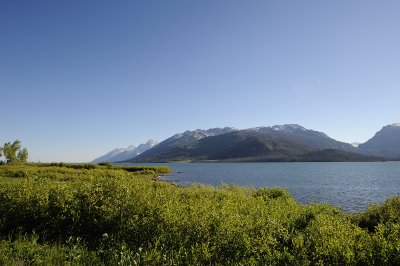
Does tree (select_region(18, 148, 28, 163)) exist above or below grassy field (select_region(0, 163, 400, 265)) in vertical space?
above

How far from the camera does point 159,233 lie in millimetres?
14945

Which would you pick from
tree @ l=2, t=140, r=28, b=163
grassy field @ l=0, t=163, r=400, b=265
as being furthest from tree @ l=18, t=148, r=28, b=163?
grassy field @ l=0, t=163, r=400, b=265

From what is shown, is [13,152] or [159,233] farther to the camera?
[13,152]

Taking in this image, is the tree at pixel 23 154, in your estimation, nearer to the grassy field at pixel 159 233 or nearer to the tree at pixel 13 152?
Result: the tree at pixel 13 152

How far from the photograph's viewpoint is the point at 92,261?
1257 centimetres

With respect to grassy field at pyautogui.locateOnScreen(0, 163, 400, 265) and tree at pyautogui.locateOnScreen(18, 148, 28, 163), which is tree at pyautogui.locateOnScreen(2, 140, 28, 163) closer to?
tree at pyautogui.locateOnScreen(18, 148, 28, 163)

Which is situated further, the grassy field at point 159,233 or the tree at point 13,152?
the tree at point 13,152

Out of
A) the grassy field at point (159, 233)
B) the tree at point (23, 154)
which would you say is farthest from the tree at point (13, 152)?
the grassy field at point (159, 233)

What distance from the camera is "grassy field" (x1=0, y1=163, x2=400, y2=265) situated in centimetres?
1120

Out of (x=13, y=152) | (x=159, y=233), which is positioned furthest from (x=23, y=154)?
(x=159, y=233)

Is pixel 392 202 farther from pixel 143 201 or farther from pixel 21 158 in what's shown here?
pixel 21 158

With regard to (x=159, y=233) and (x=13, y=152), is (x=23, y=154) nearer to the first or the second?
(x=13, y=152)

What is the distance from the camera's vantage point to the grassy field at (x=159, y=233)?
A: 11203mm

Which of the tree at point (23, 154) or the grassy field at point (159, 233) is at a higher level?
the tree at point (23, 154)
